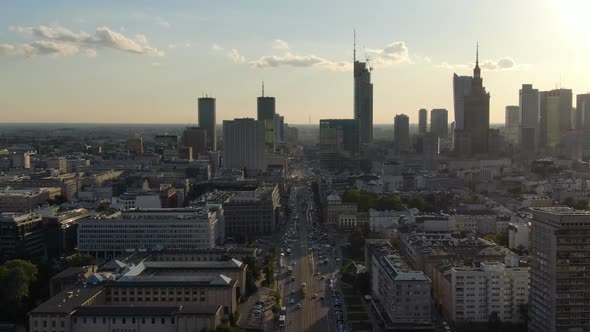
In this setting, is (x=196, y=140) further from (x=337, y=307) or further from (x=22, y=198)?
(x=337, y=307)

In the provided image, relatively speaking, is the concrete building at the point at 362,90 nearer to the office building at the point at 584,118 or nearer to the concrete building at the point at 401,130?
the concrete building at the point at 401,130

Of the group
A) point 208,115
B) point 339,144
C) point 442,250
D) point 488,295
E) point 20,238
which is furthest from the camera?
point 208,115

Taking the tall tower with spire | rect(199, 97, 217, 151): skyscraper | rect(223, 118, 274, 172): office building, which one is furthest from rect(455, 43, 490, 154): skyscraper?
rect(199, 97, 217, 151): skyscraper

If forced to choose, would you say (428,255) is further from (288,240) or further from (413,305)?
(288,240)

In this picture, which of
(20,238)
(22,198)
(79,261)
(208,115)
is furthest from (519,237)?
(208,115)

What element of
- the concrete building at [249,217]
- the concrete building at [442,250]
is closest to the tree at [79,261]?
the concrete building at [249,217]

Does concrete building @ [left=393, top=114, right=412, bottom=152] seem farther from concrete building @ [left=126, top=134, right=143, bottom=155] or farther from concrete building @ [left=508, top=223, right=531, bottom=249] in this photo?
concrete building @ [left=508, top=223, right=531, bottom=249]

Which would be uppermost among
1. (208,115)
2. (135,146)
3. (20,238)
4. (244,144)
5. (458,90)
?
(458,90)

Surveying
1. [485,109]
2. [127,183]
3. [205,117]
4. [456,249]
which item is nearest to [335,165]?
[485,109]
